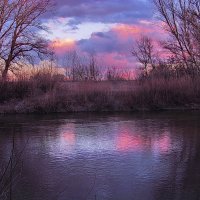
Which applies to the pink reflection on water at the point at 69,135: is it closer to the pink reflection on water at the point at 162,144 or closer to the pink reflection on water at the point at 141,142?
the pink reflection on water at the point at 141,142

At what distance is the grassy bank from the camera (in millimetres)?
26073

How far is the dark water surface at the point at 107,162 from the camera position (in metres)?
7.78

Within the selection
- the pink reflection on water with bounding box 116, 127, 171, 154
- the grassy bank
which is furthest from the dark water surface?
the grassy bank

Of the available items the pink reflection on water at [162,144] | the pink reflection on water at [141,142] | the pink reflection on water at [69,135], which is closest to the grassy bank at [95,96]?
the pink reflection on water at [69,135]

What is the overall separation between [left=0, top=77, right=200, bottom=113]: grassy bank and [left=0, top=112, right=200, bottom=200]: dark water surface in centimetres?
832

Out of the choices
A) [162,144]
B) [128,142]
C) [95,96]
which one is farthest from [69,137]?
[95,96]

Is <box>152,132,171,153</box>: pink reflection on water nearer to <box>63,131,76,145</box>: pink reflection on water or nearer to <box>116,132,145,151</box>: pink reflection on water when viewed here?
<box>116,132,145,151</box>: pink reflection on water

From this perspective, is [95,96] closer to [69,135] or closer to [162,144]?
[69,135]

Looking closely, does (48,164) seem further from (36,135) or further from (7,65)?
(7,65)

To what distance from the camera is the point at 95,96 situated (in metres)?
27.2

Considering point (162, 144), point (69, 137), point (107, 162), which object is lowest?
point (107, 162)

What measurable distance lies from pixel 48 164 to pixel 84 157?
1.08 meters

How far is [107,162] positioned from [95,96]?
17.0 m

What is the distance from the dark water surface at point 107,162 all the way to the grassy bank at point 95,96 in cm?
832
